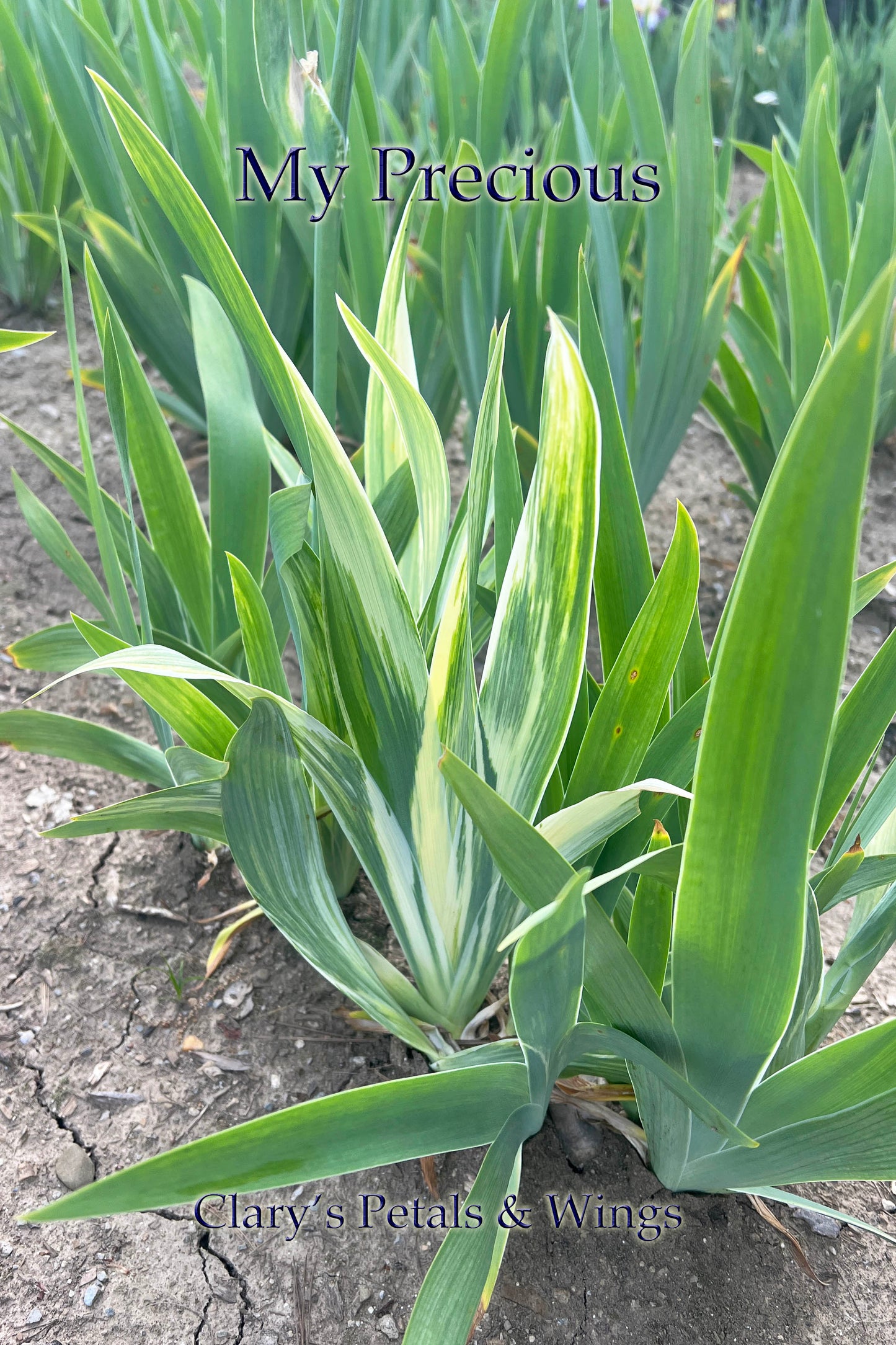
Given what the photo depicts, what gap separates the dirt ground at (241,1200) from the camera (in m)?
0.70

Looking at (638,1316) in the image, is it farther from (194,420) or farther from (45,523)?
(194,420)

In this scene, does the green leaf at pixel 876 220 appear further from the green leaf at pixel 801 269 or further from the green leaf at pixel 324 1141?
the green leaf at pixel 324 1141

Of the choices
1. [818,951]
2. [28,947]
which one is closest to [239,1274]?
[28,947]

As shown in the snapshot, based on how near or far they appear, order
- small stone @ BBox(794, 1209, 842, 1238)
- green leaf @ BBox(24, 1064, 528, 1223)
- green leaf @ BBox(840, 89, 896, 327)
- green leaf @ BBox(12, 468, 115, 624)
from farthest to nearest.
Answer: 1. green leaf @ BBox(840, 89, 896, 327)
2. green leaf @ BBox(12, 468, 115, 624)
3. small stone @ BBox(794, 1209, 842, 1238)
4. green leaf @ BBox(24, 1064, 528, 1223)

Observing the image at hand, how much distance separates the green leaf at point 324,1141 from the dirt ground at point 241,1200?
21 cm

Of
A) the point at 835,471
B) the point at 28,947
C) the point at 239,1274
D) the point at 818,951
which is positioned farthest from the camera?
the point at 28,947

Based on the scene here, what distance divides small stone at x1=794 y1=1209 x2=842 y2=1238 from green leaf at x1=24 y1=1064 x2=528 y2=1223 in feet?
1.10

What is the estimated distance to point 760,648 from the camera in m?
0.40

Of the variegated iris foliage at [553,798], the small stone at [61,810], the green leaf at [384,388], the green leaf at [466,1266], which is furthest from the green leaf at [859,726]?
the small stone at [61,810]

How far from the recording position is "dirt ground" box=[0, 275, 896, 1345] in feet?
2.30

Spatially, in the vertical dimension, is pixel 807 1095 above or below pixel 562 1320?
above

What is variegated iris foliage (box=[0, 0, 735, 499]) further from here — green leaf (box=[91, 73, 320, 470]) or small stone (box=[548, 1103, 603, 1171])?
small stone (box=[548, 1103, 603, 1171])

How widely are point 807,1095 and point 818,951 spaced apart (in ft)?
0.31

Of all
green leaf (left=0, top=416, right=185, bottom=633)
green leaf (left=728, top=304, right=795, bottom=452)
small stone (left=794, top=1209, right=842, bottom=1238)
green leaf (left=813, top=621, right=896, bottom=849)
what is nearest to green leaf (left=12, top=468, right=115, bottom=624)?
green leaf (left=0, top=416, right=185, bottom=633)
